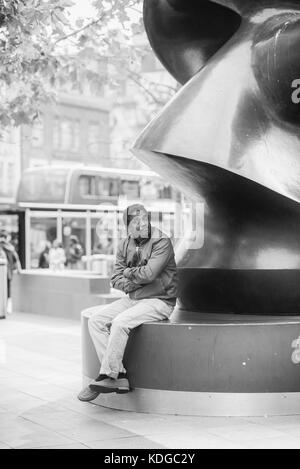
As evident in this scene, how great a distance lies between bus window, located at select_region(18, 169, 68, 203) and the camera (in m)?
25.5

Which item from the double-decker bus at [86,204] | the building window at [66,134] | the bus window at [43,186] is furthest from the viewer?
the building window at [66,134]

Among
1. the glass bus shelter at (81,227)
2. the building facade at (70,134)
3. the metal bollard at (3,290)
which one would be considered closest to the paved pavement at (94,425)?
the metal bollard at (3,290)

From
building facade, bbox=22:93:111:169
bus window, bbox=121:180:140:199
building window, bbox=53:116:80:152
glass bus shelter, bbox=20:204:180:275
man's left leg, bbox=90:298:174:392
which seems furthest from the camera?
building window, bbox=53:116:80:152

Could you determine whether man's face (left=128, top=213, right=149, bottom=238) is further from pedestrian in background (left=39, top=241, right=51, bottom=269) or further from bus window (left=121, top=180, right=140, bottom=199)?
bus window (left=121, top=180, right=140, bottom=199)

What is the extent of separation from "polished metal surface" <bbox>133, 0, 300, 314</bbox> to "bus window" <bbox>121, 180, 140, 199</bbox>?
1925cm

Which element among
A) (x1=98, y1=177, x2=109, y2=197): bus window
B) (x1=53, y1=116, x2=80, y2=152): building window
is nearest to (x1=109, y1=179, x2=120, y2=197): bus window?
(x1=98, y1=177, x2=109, y2=197): bus window

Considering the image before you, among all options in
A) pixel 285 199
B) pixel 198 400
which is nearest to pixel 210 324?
pixel 198 400

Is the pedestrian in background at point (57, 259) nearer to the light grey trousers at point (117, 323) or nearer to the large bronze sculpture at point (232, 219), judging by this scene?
the large bronze sculpture at point (232, 219)

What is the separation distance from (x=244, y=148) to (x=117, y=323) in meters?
1.87

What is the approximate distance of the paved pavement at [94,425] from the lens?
218 inches

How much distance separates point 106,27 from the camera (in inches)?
537

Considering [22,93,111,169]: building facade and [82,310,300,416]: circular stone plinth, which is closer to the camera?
[82,310,300,416]: circular stone plinth

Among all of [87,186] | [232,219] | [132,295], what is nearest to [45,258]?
[87,186]

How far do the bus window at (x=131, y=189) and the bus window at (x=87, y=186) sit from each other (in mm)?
1415
